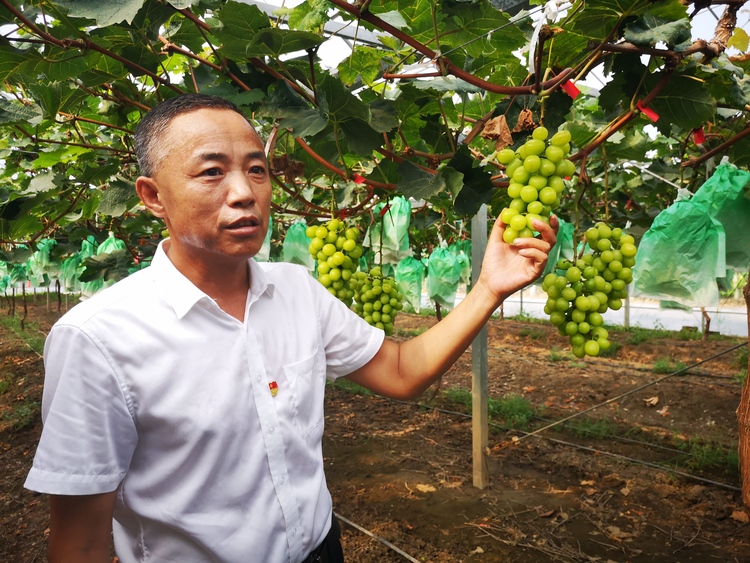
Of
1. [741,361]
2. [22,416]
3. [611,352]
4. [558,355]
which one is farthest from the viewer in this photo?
[611,352]

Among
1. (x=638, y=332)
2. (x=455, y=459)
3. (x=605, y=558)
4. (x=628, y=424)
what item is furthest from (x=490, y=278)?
(x=638, y=332)

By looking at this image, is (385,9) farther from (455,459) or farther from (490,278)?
(455,459)

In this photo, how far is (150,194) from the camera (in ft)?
4.15

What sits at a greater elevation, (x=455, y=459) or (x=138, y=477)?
(x=138, y=477)

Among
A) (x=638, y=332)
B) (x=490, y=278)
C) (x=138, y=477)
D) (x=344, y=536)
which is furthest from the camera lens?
(x=638, y=332)

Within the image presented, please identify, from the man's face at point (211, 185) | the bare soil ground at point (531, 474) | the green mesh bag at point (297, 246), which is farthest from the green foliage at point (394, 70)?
the bare soil ground at point (531, 474)

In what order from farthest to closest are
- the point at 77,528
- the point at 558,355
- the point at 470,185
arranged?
the point at 558,355, the point at 470,185, the point at 77,528

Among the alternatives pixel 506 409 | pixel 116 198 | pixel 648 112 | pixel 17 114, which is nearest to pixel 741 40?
pixel 648 112

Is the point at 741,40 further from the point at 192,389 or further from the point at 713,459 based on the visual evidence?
the point at 713,459

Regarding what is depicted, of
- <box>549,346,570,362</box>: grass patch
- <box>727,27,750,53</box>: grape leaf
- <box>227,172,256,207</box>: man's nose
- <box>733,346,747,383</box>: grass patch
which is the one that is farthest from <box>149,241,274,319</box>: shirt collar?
<box>549,346,570,362</box>: grass patch

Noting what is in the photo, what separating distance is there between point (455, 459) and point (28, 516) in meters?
3.12

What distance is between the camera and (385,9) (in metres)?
1.75

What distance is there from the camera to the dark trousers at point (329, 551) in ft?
4.29

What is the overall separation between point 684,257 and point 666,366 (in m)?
5.99
